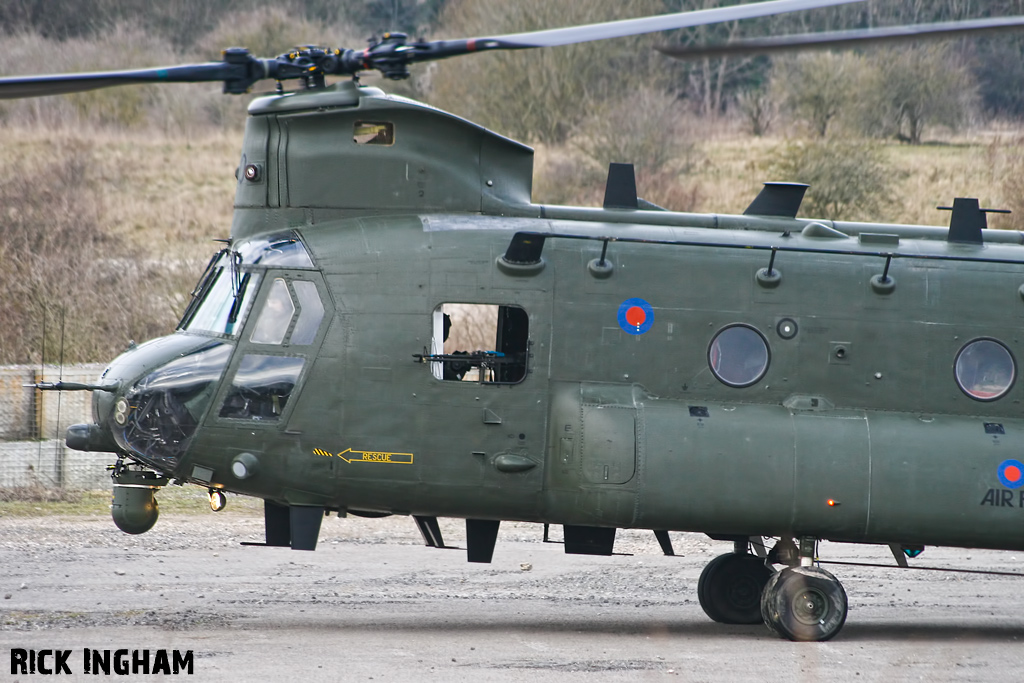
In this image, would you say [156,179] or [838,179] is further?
[156,179]

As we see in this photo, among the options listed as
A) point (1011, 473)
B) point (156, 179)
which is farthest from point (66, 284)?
point (1011, 473)

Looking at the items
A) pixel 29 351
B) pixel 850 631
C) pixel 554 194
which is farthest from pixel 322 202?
pixel 554 194

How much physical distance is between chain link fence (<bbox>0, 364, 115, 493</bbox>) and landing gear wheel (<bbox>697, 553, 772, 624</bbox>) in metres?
8.45

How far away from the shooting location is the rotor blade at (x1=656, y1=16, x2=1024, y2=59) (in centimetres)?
693

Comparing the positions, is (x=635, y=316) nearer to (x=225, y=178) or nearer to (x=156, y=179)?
(x=225, y=178)

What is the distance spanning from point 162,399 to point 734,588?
16.4 ft

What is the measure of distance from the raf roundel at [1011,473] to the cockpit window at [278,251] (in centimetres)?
539

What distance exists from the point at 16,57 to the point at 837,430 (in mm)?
43537

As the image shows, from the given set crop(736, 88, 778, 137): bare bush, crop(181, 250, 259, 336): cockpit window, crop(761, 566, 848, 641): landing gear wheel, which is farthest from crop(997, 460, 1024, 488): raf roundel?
crop(736, 88, 778, 137): bare bush

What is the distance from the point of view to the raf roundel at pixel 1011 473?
372 inches

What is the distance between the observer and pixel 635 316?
9492mm

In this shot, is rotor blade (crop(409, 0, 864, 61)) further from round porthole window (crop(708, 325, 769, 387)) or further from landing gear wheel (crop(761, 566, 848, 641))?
landing gear wheel (crop(761, 566, 848, 641))

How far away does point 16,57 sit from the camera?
4619 centimetres

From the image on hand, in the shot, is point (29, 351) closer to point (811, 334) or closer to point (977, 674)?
point (811, 334)
